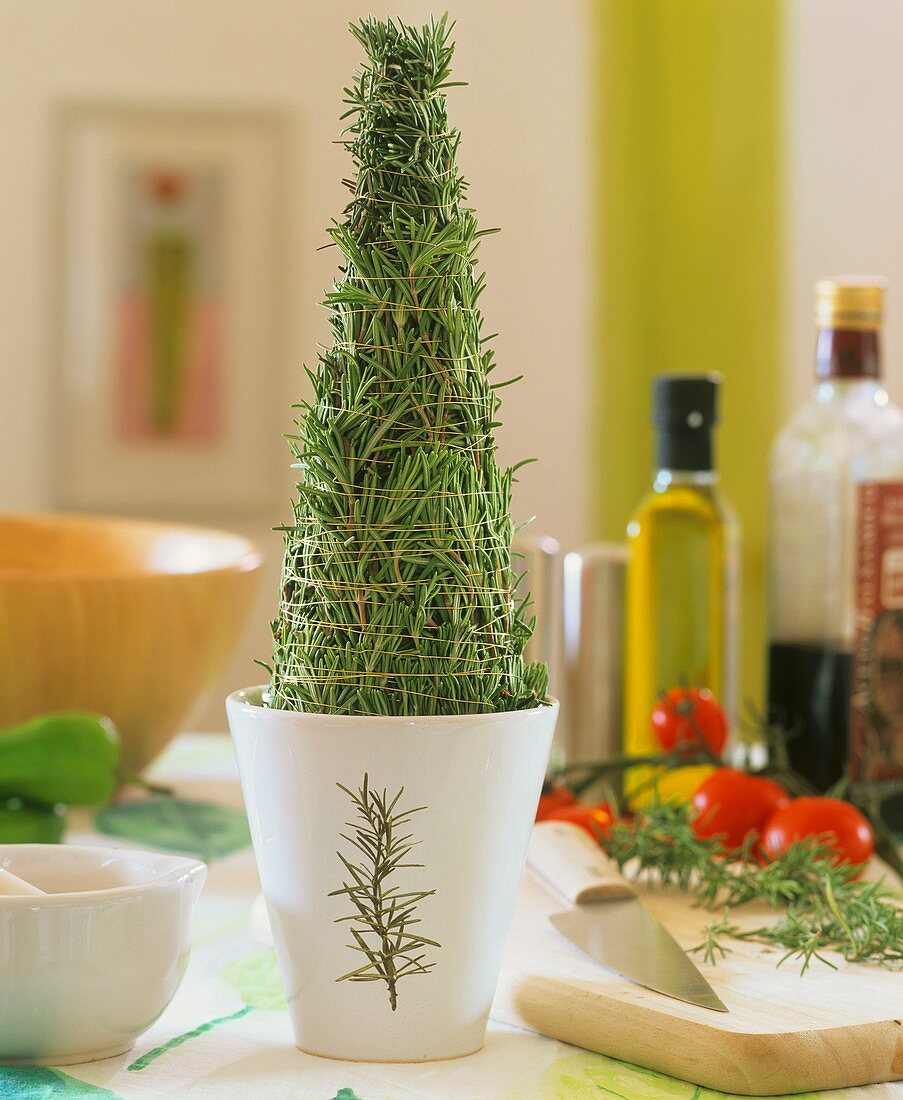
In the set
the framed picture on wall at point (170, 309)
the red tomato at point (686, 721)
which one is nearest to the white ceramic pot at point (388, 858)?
the red tomato at point (686, 721)

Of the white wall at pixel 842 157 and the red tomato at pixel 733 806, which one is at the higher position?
the white wall at pixel 842 157

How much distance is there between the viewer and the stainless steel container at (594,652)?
0.99m

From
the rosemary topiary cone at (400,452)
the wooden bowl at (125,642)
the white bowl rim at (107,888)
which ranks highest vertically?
the rosemary topiary cone at (400,452)

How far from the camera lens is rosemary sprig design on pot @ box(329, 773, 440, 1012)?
0.49 metres

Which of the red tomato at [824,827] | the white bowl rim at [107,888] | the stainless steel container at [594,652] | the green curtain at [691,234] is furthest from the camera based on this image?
the green curtain at [691,234]

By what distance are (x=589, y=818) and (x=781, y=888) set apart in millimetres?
153

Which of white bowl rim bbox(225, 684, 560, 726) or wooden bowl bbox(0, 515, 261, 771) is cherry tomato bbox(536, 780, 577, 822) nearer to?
wooden bowl bbox(0, 515, 261, 771)

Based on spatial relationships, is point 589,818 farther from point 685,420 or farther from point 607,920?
point 685,420

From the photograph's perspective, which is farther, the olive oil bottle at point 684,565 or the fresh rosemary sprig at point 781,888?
the olive oil bottle at point 684,565

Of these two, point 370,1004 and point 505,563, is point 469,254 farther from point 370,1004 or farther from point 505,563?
point 370,1004

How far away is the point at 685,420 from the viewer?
3.15ft

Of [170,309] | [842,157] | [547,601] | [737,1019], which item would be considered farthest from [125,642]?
[170,309]

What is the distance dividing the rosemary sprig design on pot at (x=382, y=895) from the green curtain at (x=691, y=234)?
6.49ft

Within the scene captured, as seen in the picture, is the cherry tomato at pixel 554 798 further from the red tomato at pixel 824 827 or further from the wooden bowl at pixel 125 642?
the wooden bowl at pixel 125 642
